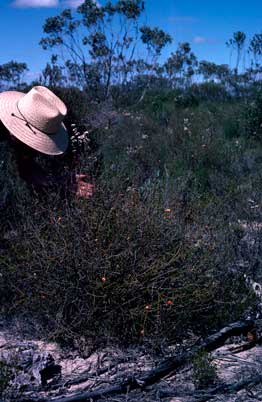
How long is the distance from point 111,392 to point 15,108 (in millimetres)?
2481

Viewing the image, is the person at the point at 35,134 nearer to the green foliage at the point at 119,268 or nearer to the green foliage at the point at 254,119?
the green foliage at the point at 119,268

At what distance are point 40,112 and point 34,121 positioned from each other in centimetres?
9

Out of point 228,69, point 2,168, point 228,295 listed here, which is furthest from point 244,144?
point 228,69

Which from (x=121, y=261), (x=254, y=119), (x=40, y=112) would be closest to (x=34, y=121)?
(x=40, y=112)

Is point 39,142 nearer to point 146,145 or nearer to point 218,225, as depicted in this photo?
point 218,225

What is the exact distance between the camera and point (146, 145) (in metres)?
9.77

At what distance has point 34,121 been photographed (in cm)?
509

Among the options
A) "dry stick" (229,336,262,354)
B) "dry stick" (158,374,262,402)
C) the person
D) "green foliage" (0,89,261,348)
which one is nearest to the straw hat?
the person

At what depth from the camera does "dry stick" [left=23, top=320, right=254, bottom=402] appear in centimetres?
361

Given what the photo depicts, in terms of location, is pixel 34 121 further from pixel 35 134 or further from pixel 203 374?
pixel 203 374

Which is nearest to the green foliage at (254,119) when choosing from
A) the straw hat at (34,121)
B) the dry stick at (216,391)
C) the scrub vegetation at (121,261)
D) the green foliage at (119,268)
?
the scrub vegetation at (121,261)

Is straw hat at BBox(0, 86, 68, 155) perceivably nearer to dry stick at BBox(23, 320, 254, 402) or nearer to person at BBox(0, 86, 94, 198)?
person at BBox(0, 86, 94, 198)

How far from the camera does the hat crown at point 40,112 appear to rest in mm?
5094

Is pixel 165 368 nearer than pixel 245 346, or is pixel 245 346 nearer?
pixel 165 368
